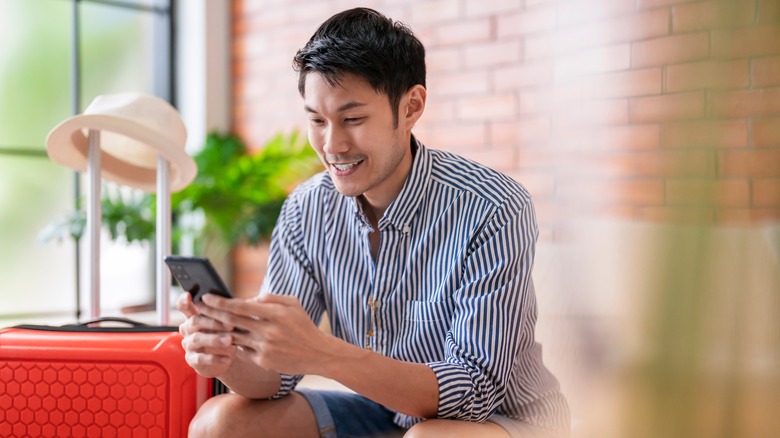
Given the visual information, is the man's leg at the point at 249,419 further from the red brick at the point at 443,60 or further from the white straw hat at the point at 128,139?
the red brick at the point at 443,60

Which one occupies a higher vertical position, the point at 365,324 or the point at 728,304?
the point at 728,304

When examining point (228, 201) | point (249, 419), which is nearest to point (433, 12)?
point (228, 201)

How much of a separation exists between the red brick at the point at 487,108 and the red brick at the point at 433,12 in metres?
0.32

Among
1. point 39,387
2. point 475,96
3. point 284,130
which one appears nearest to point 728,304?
point 39,387

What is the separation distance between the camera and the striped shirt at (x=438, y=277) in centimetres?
121

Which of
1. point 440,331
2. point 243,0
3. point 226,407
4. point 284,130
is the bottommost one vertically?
point 226,407

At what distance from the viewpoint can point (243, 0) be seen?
150 inches

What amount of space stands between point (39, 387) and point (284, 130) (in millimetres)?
2345

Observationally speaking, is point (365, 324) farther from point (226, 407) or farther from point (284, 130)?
point (284, 130)

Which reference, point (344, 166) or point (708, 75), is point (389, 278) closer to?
point (344, 166)

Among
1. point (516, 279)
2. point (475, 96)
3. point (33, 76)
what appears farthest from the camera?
point (33, 76)

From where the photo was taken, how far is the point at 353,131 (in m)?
1.31

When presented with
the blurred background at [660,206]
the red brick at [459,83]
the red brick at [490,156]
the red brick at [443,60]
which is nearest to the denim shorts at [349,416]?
the blurred background at [660,206]

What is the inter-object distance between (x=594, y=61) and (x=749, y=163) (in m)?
0.06
